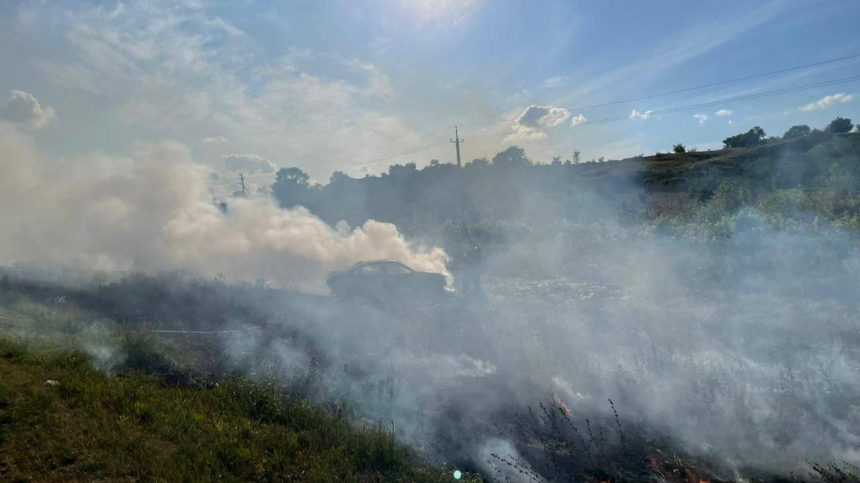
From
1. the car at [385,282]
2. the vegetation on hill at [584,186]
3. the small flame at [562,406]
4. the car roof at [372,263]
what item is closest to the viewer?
the small flame at [562,406]

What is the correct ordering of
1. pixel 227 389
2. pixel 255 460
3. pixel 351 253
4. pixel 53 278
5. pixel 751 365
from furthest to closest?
pixel 351 253 → pixel 53 278 → pixel 751 365 → pixel 227 389 → pixel 255 460

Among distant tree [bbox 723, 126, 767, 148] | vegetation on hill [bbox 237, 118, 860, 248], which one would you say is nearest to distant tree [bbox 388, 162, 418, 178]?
vegetation on hill [bbox 237, 118, 860, 248]

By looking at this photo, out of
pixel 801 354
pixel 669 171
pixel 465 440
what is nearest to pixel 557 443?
pixel 465 440

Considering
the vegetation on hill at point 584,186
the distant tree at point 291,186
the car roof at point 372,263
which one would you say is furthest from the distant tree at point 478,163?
the car roof at point 372,263

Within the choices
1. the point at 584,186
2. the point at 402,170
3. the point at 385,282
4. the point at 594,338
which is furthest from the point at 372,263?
the point at 402,170

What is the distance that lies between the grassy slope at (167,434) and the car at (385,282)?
7.14m

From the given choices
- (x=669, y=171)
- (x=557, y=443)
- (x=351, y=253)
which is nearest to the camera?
(x=557, y=443)

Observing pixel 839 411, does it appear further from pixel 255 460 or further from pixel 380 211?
pixel 380 211

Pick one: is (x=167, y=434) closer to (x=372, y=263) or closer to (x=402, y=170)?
(x=372, y=263)

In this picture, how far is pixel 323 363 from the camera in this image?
790 centimetres

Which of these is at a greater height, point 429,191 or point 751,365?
point 429,191

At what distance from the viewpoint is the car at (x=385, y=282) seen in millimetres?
13188

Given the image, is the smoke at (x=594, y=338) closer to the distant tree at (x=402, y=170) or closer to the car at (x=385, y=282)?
the car at (x=385, y=282)

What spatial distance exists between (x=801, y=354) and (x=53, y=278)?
17.2m
